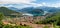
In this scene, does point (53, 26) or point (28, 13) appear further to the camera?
point (28, 13)

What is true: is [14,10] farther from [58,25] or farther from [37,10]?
[58,25]

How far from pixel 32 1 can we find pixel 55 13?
1.01m

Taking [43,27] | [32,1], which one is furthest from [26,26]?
[32,1]

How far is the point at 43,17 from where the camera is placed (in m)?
7.11

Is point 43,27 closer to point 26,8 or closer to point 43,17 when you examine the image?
point 43,17

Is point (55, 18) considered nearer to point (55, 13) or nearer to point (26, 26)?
point (55, 13)

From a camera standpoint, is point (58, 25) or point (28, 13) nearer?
point (58, 25)

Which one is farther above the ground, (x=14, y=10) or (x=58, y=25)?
(x=14, y=10)

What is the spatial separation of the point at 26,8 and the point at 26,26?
83cm

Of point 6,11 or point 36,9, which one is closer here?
point 6,11

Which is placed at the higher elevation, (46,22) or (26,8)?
(26,8)

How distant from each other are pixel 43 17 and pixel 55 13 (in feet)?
1.60

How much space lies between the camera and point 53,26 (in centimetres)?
681

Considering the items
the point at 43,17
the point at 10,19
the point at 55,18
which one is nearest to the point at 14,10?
the point at 10,19
